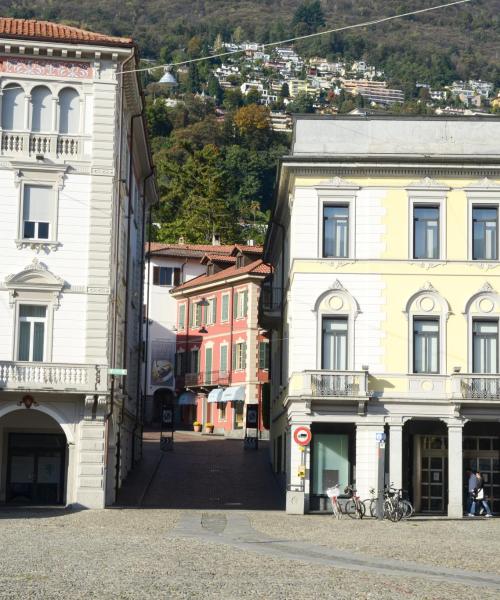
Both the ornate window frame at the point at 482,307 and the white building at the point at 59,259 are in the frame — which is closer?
the white building at the point at 59,259

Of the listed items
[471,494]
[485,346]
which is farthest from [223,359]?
[471,494]

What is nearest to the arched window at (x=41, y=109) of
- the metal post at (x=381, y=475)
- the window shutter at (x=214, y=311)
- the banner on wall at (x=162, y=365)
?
the metal post at (x=381, y=475)

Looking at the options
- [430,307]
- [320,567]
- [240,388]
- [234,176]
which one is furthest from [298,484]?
[234,176]

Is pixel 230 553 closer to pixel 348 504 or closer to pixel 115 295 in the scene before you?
pixel 348 504

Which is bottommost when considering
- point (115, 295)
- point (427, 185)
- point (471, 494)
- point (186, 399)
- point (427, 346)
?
point (471, 494)

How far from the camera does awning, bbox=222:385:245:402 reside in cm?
8325

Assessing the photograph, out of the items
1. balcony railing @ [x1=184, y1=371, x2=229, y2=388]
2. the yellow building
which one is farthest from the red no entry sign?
balcony railing @ [x1=184, y1=371, x2=229, y2=388]

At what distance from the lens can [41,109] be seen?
45.4 meters

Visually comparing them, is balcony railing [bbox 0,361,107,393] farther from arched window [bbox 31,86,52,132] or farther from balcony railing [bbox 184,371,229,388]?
balcony railing [bbox 184,371,229,388]

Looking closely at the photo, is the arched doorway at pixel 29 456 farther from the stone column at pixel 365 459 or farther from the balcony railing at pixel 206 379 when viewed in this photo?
the balcony railing at pixel 206 379

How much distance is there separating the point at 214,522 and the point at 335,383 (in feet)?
24.3

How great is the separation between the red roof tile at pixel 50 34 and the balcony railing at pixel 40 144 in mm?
3191

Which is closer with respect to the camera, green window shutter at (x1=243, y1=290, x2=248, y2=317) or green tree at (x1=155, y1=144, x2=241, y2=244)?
green window shutter at (x1=243, y1=290, x2=248, y2=317)

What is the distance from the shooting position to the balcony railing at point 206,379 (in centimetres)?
8738
